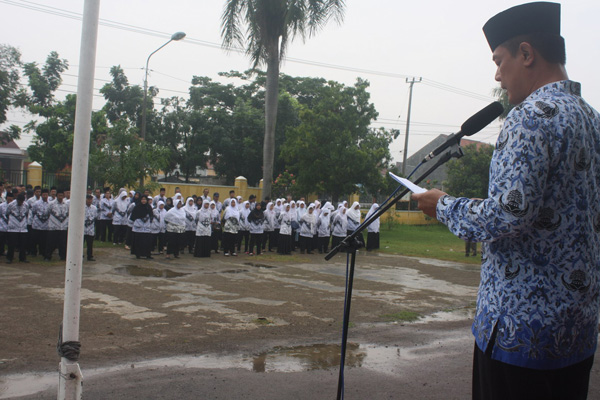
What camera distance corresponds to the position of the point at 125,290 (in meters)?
9.79

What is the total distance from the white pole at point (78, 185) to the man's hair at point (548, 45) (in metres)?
2.51

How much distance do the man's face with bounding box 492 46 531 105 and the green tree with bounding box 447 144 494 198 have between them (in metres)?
30.1

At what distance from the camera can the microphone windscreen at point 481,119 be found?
2520 millimetres

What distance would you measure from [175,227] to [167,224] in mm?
261

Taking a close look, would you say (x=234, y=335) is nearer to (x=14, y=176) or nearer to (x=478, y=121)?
(x=478, y=121)

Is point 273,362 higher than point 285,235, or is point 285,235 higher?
point 285,235

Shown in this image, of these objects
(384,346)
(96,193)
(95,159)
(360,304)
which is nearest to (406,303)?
(360,304)

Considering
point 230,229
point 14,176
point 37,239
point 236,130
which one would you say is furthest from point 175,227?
point 236,130

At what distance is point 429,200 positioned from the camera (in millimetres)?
2215

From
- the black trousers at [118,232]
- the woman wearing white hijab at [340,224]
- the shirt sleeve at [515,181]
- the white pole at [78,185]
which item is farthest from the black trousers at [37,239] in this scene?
the shirt sleeve at [515,181]

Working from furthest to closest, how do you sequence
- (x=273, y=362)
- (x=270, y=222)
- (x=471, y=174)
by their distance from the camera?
(x=471, y=174) < (x=270, y=222) < (x=273, y=362)

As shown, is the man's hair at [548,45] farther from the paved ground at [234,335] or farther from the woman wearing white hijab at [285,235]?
the woman wearing white hijab at [285,235]

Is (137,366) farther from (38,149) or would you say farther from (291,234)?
(38,149)

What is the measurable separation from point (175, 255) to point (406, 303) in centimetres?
808
